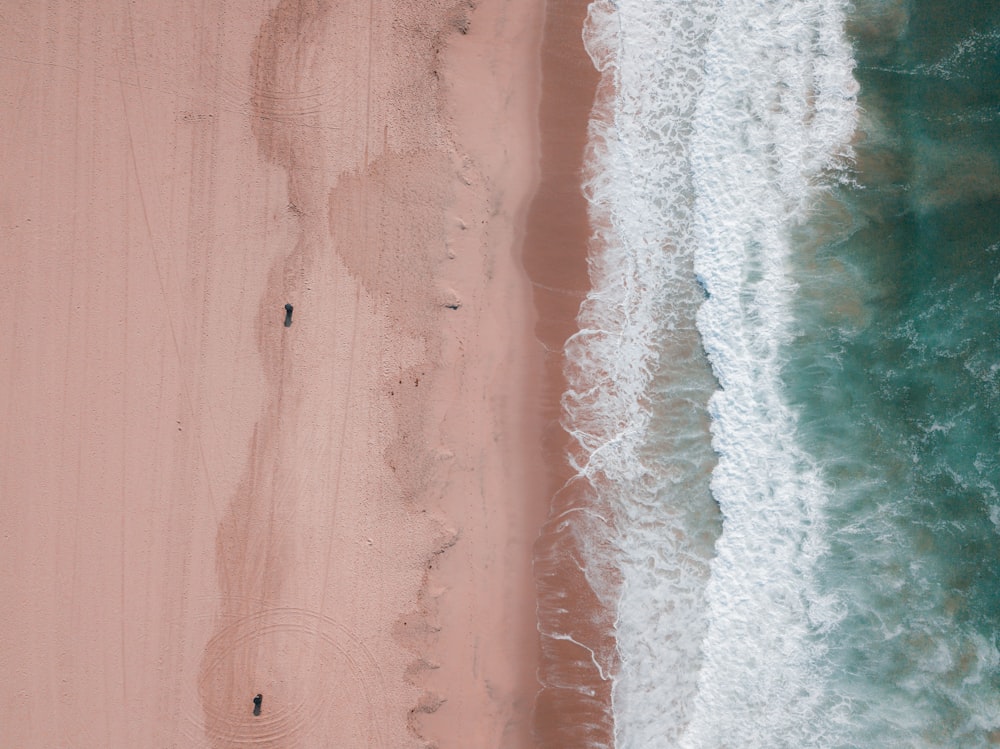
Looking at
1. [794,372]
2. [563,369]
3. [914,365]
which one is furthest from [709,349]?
[914,365]

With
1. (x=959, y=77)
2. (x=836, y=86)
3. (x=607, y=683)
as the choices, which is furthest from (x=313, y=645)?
(x=959, y=77)

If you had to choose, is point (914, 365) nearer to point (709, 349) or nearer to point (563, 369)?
point (709, 349)

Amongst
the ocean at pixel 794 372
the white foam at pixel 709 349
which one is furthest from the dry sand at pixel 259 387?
the ocean at pixel 794 372

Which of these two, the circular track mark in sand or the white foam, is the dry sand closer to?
the circular track mark in sand

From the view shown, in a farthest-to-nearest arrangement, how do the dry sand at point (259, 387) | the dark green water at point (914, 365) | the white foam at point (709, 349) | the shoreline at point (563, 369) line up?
1. the dark green water at point (914, 365)
2. the white foam at point (709, 349)
3. the shoreline at point (563, 369)
4. the dry sand at point (259, 387)

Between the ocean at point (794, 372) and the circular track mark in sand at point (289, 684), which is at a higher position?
the ocean at point (794, 372)

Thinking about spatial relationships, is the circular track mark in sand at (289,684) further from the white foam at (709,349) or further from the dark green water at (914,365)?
the dark green water at (914,365)

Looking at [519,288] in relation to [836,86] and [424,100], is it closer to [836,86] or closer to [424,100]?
[424,100]
